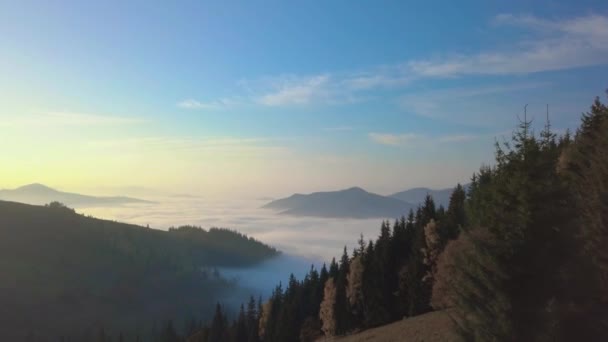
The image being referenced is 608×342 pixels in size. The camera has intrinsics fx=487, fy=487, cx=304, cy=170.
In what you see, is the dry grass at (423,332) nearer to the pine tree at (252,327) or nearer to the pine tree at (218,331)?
the pine tree at (252,327)

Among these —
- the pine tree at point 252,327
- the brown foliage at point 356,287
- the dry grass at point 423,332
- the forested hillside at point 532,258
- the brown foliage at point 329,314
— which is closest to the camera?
the forested hillside at point 532,258

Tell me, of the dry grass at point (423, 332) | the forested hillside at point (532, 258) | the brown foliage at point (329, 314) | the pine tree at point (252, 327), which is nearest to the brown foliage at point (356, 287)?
the brown foliage at point (329, 314)

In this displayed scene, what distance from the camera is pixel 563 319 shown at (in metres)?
15.2

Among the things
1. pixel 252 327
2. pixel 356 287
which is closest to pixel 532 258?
pixel 356 287

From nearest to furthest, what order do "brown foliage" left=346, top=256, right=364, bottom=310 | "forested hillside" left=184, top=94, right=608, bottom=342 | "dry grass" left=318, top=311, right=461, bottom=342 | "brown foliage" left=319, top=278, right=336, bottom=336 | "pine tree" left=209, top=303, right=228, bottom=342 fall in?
1. "forested hillside" left=184, top=94, right=608, bottom=342
2. "dry grass" left=318, top=311, right=461, bottom=342
3. "brown foliage" left=346, top=256, right=364, bottom=310
4. "brown foliage" left=319, top=278, right=336, bottom=336
5. "pine tree" left=209, top=303, right=228, bottom=342

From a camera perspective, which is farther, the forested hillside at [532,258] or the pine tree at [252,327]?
the pine tree at [252,327]

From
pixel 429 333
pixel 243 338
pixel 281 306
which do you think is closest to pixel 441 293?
pixel 429 333

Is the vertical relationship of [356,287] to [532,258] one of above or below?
below

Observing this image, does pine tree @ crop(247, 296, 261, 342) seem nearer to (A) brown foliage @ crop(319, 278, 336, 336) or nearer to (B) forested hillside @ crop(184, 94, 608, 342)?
(A) brown foliage @ crop(319, 278, 336, 336)

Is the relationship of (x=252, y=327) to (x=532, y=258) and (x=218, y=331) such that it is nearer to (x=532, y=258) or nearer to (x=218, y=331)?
(x=218, y=331)

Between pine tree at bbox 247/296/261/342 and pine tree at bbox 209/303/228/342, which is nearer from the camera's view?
pine tree at bbox 247/296/261/342

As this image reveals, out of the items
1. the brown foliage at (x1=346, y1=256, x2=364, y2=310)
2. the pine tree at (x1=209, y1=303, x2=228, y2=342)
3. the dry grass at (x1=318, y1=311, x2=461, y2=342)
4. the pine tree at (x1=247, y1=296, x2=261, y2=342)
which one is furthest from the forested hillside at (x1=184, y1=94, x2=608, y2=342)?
the pine tree at (x1=209, y1=303, x2=228, y2=342)

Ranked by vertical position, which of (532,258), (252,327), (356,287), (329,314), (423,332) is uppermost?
(532,258)

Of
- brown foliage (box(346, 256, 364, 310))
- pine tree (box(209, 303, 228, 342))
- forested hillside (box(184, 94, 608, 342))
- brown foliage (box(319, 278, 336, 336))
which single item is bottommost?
pine tree (box(209, 303, 228, 342))
